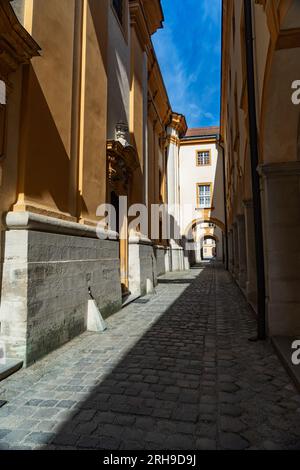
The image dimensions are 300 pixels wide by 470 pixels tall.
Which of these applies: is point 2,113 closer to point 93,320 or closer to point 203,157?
point 93,320

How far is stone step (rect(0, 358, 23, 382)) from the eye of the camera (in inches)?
147

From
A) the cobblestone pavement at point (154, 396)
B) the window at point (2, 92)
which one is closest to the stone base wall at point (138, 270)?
the cobblestone pavement at point (154, 396)

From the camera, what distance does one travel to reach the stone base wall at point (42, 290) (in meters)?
4.12

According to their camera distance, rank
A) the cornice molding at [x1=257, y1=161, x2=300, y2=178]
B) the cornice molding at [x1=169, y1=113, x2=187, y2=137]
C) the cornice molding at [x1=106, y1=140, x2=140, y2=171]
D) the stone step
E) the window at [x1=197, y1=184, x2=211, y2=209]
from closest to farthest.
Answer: the stone step → the cornice molding at [x1=257, y1=161, x2=300, y2=178] → the cornice molding at [x1=106, y1=140, x2=140, y2=171] → the cornice molding at [x1=169, y1=113, x2=187, y2=137] → the window at [x1=197, y1=184, x2=211, y2=209]

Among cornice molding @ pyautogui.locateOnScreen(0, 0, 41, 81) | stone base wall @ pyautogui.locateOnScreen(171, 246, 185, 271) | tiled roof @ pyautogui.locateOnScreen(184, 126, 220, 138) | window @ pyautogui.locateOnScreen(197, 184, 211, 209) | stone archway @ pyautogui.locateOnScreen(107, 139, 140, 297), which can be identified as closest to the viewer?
cornice molding @ pyautogui.locateOnScreen(0, 0, 41, 81)

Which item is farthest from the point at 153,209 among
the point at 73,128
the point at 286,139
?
the point at 286,139

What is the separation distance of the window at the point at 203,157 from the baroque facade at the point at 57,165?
17.7 m

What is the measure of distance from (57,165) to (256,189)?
11.1ft

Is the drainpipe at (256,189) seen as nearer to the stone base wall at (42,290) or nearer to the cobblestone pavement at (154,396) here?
the cobblestone pavement at (154,396)

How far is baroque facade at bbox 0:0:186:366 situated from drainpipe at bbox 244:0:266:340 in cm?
305

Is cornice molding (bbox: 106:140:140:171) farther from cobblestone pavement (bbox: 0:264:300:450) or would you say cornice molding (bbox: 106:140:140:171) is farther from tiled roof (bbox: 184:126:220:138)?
tiled roof (bbox: 184:126:220:138)

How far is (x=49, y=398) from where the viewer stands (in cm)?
328

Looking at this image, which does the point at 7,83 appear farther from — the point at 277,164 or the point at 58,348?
the point at 277,164

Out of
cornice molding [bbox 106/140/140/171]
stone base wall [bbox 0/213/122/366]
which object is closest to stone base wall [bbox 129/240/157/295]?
cornice molding [bbox 106/140/140/171]
